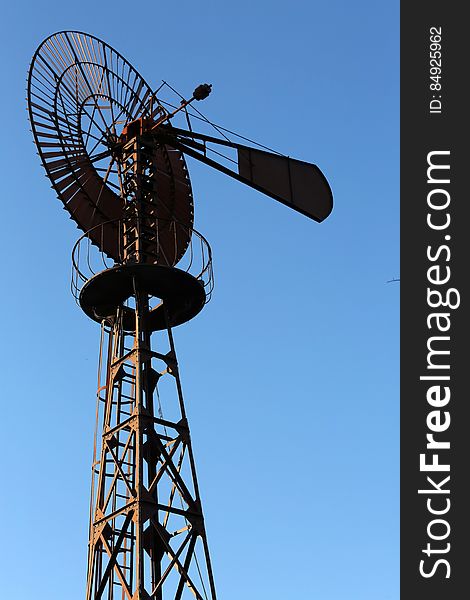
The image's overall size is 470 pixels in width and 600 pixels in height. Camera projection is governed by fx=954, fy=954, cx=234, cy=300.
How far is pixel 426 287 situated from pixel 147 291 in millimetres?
10109

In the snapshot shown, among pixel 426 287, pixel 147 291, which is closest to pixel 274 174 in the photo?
pixel 147 291

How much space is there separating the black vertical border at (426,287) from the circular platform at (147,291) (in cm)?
868

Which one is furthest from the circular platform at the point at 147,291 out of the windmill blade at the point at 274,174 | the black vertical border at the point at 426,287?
the black vertical border at the point at 426,287

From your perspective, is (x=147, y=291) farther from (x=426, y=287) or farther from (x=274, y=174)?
(x=426, y=287)

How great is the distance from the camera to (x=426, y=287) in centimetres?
1664

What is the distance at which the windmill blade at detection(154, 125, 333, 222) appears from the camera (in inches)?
1090

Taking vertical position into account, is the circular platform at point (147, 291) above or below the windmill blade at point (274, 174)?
below

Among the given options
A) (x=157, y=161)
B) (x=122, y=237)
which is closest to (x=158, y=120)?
(x=157, y=161)

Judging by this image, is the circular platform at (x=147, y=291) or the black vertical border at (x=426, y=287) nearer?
the black vertical border at (x=426, y=287)

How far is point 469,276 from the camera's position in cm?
1653

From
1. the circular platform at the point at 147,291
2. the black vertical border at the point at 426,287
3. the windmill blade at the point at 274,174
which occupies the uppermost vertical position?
the windmill blade at the point at 274,174

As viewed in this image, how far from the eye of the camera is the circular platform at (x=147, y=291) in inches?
960

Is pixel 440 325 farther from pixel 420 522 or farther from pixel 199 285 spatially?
pixel 199 285

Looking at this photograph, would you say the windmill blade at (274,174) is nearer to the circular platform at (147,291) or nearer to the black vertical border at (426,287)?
the circular platform at (147,291)
